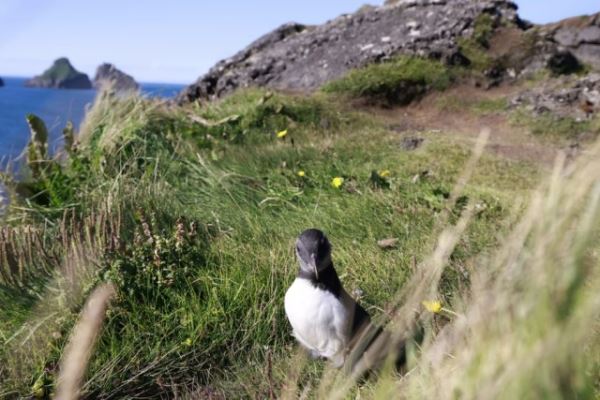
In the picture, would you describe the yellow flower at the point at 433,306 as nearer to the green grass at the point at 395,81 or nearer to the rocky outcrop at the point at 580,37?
the green grass at the point at 395,81

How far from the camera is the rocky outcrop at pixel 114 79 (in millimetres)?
9062

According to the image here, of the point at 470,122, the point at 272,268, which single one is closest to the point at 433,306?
the point at 272,268

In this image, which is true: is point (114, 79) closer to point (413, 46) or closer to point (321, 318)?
point (413, 46)

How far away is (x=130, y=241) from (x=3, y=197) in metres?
1.71

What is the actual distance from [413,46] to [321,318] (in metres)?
11.0

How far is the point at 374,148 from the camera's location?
8156 millimetres

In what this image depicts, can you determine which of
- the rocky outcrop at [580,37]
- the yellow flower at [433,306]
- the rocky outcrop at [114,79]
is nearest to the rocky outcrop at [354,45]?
the rocky outcrop at [580,37]

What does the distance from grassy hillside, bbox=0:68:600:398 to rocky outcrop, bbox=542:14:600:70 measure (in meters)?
8.17

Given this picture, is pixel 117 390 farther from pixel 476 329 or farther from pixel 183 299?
pixel 476 329

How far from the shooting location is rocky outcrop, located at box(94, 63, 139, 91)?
906 cm

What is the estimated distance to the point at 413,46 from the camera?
43.2ft

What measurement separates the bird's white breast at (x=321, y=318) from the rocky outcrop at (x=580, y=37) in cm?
1257

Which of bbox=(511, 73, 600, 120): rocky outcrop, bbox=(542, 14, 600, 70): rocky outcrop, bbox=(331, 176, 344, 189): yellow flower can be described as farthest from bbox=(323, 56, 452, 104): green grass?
bbox=(331, 176, 344, 189): yellow flower

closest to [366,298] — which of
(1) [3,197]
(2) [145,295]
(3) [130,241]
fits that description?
(2) [145,295]
